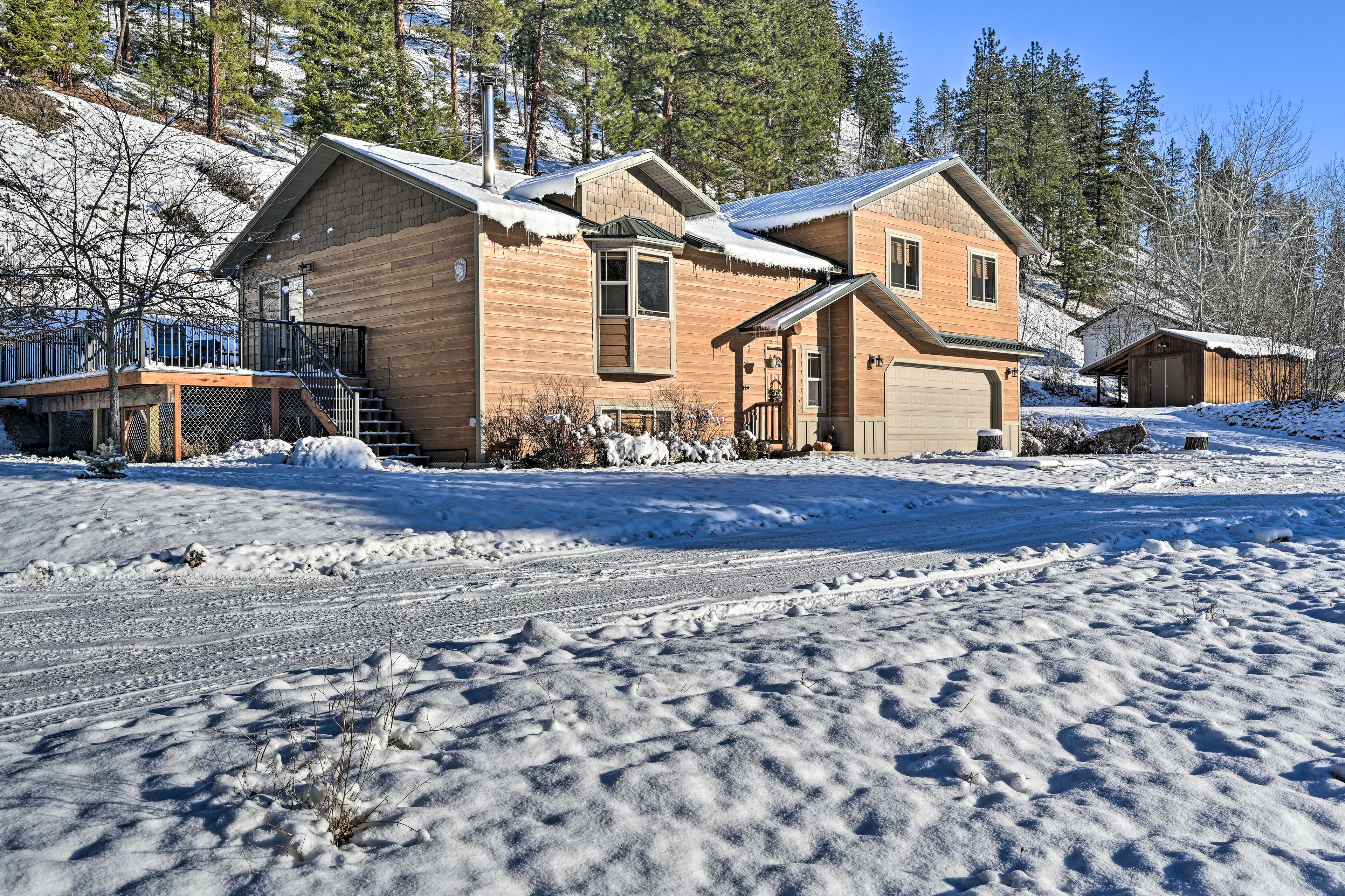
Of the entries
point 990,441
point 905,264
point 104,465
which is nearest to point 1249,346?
point 905,264

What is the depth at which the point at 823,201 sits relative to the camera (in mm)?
25609

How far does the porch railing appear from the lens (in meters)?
22.2

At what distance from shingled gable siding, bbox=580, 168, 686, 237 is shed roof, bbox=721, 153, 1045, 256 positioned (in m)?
4.97

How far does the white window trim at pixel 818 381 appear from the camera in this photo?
23062mm

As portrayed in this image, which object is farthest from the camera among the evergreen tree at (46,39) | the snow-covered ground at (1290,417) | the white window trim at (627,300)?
the evergreen tree at (46,39)

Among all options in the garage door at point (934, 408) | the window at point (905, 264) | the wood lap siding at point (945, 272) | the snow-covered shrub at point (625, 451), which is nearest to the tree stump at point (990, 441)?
the garage door at point (934, 408)

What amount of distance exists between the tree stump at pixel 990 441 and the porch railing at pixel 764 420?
5.29m

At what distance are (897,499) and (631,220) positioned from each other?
925 centimetres

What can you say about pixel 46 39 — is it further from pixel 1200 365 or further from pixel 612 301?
pixel 1200 365

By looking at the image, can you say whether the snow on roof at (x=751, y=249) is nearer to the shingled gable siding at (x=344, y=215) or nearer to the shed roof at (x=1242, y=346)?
the shingled gable siding at (x=344, y=215)

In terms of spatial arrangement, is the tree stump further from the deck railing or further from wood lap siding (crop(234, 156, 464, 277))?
the deck railing

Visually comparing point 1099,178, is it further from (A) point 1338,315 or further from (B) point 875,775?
(B) point 875,775

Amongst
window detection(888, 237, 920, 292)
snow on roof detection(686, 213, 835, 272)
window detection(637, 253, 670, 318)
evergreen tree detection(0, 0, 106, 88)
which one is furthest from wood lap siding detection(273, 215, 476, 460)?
evergreen tree detection(0, 0, 106, 88)

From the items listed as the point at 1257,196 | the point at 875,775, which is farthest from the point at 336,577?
the point at 1257,196
